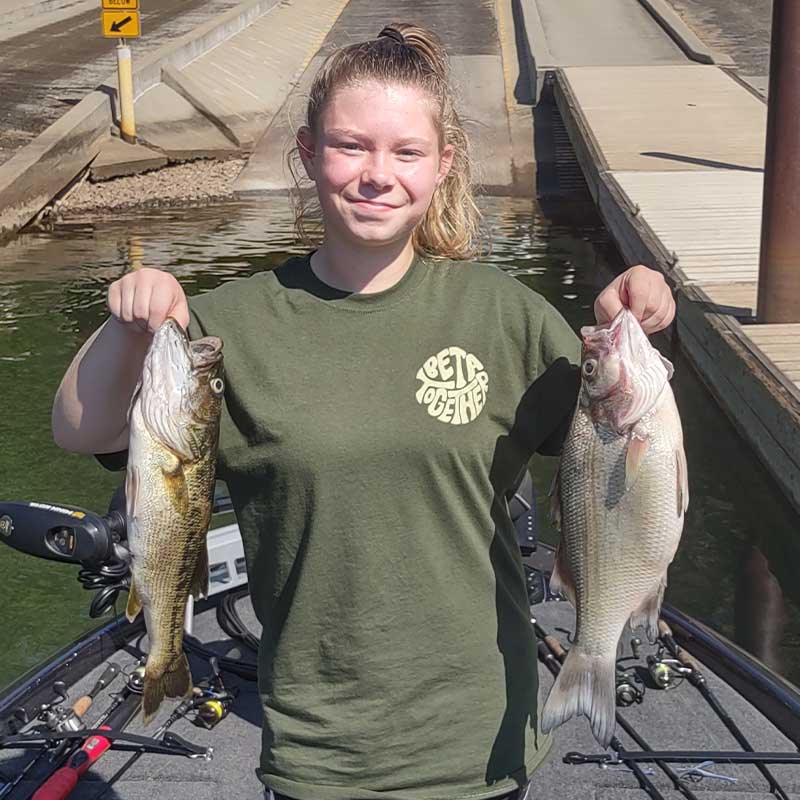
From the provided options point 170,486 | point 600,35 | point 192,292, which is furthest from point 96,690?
point 600,35

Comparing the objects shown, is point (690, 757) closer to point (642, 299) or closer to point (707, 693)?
point (707, 693)

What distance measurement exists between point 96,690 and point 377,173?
3418 millimetres

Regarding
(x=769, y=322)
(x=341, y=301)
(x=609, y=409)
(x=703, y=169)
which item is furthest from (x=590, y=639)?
(x=703, y=169)

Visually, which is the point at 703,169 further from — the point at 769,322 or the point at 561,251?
the point at 769,322

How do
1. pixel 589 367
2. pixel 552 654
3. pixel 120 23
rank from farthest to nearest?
pixel 120 23, pixel 552 654, pixel 589 367

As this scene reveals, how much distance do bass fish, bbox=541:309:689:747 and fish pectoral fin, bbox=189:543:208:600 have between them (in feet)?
2.48

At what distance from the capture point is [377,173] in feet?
8.52

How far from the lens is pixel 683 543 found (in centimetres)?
955

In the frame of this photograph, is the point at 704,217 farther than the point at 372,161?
Yes

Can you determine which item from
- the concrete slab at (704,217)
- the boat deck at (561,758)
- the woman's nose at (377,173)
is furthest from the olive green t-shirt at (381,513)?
the concrete slab at (704,217)

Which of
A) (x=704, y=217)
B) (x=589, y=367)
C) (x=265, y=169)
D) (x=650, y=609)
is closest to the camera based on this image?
(x=589, y=367)

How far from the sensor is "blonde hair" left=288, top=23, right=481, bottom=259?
2676 mm

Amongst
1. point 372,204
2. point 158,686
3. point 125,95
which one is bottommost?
point 125,95

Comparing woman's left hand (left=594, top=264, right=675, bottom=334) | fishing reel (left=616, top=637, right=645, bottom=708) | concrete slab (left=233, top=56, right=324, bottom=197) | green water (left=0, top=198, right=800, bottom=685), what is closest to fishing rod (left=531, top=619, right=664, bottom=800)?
fishing reel (left=616, top=637, right=645, bottom=708)
